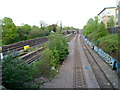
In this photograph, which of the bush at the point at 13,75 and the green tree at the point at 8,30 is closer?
the bush at the point at 13,75

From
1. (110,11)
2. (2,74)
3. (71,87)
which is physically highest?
(110,11)

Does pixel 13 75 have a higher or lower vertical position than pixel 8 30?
lower

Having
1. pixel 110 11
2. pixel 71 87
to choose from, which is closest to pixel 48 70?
pixel 71 87

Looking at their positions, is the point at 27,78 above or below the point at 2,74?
below

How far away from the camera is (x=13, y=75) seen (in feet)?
15.0

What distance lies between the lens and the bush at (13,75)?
182 inches

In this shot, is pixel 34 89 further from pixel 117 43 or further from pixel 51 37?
pixel 117 43

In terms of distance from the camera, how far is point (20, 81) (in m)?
4.71

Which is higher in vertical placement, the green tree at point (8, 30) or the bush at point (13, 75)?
the green tree at point (8, 30)

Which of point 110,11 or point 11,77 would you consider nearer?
point 11,77

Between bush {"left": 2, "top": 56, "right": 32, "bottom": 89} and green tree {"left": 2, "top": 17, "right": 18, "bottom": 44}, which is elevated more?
green tree {"left": 2, "top": 17, "right": 18, "bottom": 44}

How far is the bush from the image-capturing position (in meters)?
4.63

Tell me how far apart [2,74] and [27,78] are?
1115mm

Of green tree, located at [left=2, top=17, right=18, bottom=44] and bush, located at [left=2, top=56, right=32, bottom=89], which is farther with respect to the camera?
green tree, located at [left=2, top=17, right=18, bottom=44]
